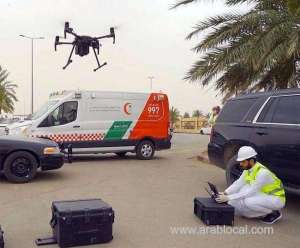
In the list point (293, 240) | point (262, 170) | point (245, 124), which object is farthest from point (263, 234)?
point (245, 124)

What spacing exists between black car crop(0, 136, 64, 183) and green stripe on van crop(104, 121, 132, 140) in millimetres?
Result: 4323

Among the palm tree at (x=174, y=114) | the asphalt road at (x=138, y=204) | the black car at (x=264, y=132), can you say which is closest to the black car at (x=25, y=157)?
the asphalt road at (x=138, y=204)

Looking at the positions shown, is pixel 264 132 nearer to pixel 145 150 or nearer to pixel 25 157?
pixel 25 157

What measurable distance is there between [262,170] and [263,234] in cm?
94

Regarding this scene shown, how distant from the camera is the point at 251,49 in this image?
13016 millimetres

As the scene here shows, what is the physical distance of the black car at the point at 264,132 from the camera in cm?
721

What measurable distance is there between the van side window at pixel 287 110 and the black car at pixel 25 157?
483cm

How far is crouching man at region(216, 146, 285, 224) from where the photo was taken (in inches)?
261

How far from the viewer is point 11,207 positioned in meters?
7.52

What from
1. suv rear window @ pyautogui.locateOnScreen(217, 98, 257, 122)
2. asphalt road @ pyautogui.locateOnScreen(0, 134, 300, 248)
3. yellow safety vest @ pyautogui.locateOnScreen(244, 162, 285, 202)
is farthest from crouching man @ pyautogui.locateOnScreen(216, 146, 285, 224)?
suv rear window @ pyautogui.locateOnScreen(217, 98, 257, 122)

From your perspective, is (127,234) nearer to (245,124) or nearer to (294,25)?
(245,124)

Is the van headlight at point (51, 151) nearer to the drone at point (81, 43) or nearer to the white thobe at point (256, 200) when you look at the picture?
the white thobe at point (256, 200)

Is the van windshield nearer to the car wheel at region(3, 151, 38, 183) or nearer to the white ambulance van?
the white ambulance van

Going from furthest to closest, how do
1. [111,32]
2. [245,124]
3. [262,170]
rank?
1. [111,32]
2. [245,124]
3. [262,170]
